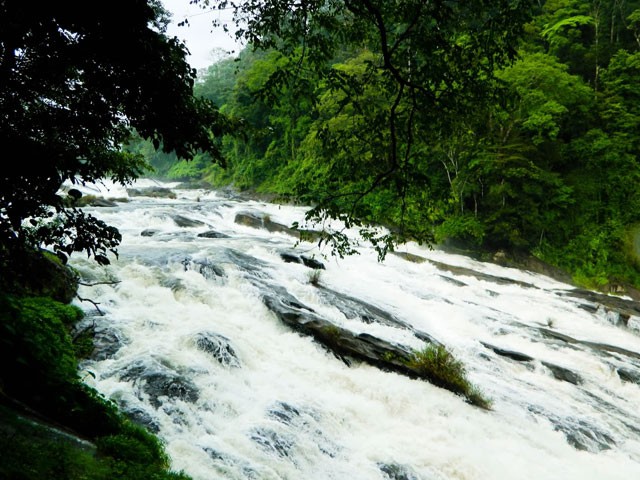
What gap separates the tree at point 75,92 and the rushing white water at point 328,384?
2.01 m

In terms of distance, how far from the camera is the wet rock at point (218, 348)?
6.48 metres

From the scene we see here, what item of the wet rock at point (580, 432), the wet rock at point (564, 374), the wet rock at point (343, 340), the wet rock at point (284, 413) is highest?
the wet rock at point (343, 340)

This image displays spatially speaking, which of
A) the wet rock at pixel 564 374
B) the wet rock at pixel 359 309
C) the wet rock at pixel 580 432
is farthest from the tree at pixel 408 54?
the wet rock at pixel 564 374

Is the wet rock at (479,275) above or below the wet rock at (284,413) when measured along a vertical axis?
above

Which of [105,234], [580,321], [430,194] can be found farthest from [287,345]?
[580,321]

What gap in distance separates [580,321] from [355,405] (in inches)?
391

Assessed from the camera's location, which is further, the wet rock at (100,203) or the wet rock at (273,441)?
the wet rock at (100,203)

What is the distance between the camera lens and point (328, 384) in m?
6.73

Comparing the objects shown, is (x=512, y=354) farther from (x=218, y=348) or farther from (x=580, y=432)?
(x=218, y=348)

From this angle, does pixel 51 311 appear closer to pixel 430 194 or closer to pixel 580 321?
pixel 430 194

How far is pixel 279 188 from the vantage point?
113 ft

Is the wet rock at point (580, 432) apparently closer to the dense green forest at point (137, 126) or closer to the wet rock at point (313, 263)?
the dense green forest at point (137, 126)

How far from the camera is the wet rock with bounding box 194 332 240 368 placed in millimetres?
6480

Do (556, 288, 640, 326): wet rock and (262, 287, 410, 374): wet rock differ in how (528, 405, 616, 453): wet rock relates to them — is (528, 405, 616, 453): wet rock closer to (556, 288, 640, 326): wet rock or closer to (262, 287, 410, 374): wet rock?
(262, 287, 410, 374): wet rock
